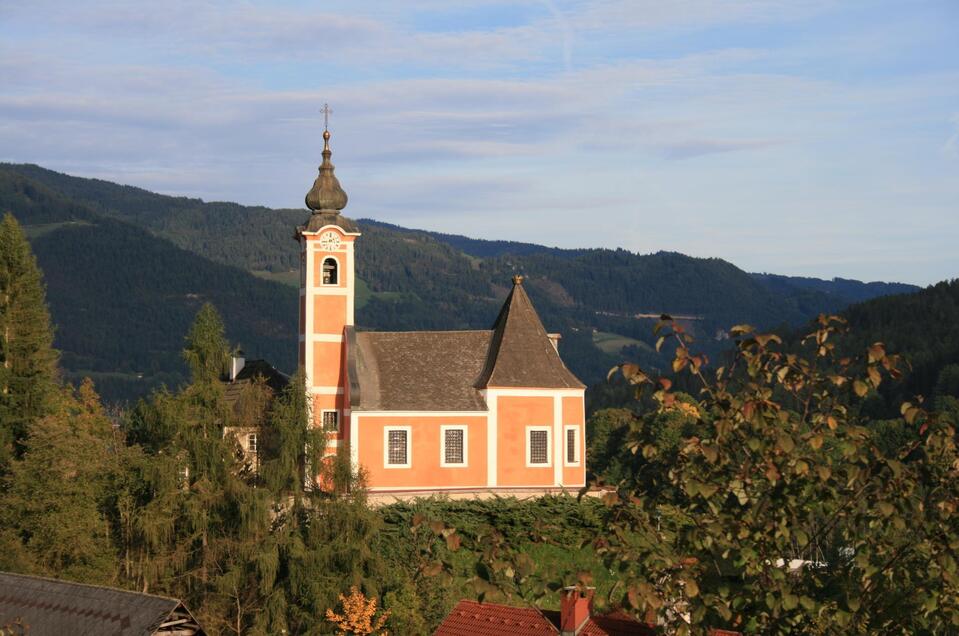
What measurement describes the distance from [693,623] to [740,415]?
1916 mm

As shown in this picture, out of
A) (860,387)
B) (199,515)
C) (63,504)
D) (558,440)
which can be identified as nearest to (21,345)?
(63,504)

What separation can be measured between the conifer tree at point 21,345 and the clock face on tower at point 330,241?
10.2 metres

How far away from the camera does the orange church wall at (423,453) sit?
52.0m

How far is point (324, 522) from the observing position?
4478cm

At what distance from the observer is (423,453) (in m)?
52.6

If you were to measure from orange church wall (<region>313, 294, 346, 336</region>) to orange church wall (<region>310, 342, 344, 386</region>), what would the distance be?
0.51 m

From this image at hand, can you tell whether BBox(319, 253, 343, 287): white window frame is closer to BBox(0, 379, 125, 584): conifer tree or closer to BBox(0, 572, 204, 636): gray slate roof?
BBox(0, 379, 125, 584): conifer tree

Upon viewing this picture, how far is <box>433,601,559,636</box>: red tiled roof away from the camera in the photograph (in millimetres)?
29750

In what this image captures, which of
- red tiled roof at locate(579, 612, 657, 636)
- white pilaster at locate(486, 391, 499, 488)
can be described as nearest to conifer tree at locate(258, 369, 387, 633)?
white pilaster at locate(486, 391, 499, 488)

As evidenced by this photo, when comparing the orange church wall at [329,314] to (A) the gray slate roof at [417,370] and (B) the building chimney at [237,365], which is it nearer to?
(A) the gray slate roof at [417,370]

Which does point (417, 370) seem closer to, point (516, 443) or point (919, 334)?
point (516, 443)

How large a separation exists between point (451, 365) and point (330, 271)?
18.3ft

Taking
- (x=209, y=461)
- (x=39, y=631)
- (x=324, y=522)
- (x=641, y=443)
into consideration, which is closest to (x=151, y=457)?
(x=209, y=461)

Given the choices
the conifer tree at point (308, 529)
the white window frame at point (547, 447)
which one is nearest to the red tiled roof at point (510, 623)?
the conifer tree at point (308, 529)
